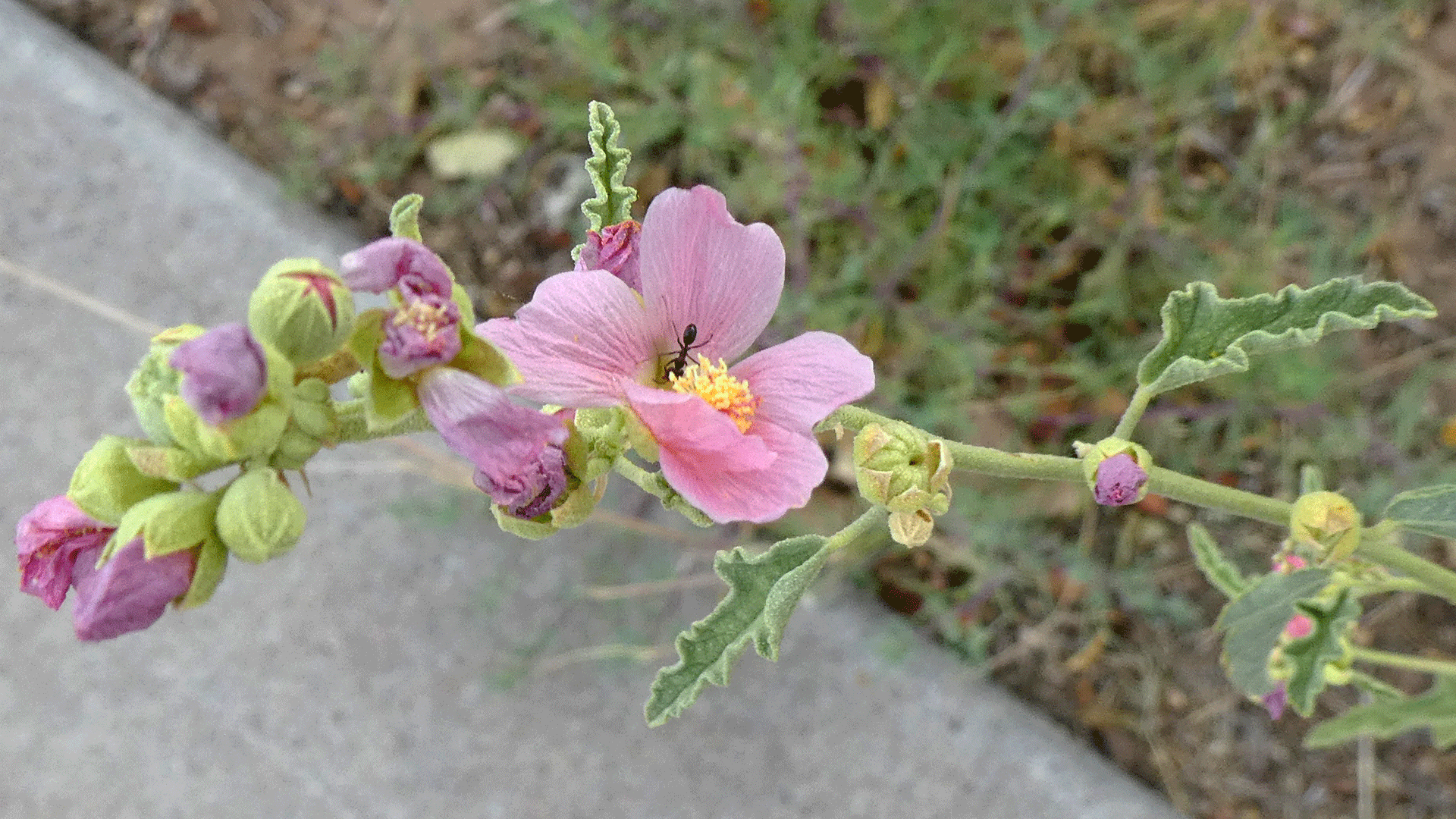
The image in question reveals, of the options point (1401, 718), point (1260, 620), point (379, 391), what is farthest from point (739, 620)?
point (1401, 718)

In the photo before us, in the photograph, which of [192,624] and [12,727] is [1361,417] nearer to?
[192,624]

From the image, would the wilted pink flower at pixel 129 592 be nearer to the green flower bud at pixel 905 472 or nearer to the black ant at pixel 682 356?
the black ant at pixel 682 356

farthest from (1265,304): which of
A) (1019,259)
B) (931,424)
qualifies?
(1019,259)

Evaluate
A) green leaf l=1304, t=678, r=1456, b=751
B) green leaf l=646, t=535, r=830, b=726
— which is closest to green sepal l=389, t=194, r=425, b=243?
green leaf l=646, t=535, r=830, b=726

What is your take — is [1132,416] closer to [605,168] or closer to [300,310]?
[605,168]

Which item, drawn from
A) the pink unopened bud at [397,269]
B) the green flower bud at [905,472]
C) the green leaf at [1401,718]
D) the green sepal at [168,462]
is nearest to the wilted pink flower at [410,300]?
the pink unopened bud at [397,269]

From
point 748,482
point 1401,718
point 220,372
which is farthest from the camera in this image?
point 1401,718
